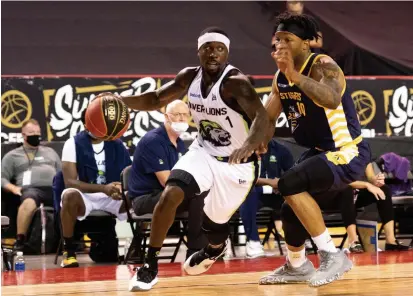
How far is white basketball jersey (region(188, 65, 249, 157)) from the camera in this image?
5.86m

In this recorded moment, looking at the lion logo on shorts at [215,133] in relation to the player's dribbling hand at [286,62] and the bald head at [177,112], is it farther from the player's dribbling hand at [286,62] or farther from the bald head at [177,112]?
the bald head at [177,112]

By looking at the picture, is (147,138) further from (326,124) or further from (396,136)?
(396,136)

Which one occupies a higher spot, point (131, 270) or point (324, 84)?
point (324, 84)

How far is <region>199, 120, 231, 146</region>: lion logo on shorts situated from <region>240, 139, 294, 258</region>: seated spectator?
2593 mm

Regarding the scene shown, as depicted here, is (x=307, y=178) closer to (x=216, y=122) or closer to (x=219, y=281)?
(x=216, y=122)

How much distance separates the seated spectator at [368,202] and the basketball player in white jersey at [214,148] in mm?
2693

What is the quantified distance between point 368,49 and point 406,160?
2538mm

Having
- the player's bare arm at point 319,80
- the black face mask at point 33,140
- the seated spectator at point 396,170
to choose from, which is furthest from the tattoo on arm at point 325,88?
→ the black face mask at point 33,140

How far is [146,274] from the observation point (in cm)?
566

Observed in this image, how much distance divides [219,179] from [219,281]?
768mm

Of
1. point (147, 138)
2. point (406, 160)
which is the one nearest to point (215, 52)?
point (147, 138)

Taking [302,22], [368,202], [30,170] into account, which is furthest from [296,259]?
[30,170]

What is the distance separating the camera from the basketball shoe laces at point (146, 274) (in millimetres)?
5641

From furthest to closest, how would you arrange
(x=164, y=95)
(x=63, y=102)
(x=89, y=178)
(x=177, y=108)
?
(x=63, y=102) → (x=89, y=178) → (x=177, y=108) → (x=164, y=95)
